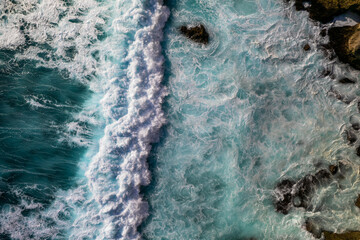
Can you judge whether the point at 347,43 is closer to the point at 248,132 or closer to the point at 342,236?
the point at 248,132

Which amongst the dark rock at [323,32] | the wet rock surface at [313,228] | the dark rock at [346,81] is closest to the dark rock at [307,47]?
the dark rock at [323,32]

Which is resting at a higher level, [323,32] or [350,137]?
[323,32]

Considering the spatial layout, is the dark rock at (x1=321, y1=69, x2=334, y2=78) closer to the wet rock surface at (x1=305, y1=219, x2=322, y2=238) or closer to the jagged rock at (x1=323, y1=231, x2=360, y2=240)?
the wet rock surface at (x1=305, y1=219, x2=322, y2=238)

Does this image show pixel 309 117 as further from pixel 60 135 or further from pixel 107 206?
pixel 60 135

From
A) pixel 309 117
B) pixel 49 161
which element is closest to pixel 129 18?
pixel 49 161

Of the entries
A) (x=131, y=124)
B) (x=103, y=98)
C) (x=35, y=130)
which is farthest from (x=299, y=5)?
(x=35, y=130)

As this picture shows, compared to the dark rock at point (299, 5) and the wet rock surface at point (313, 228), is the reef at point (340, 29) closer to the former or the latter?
the dark rock at point (299, 5)
